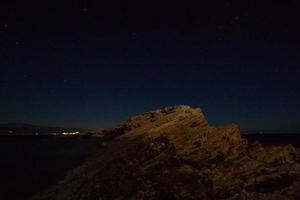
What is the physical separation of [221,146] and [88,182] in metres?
12.0

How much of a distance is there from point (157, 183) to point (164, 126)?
58.8ft

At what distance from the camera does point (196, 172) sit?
994 inches

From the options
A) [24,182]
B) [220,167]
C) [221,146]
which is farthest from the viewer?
[24,182]

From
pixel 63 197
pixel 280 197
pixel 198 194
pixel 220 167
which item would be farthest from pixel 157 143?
pixel 280 197

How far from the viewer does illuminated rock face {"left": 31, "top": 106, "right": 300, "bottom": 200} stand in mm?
22719

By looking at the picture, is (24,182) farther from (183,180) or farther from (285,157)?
(285,157)

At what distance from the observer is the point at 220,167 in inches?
1088

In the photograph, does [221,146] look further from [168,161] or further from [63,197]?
[63,197]

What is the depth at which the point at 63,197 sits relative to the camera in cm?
2819

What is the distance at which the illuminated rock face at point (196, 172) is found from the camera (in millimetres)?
22719

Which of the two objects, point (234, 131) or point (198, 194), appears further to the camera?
point (234, 131)

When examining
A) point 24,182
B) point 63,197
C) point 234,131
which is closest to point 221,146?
point 234,131

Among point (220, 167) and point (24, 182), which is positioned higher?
point (220, 167)

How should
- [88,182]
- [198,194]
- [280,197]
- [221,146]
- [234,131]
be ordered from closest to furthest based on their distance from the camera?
[280,197] < [198,194] < [88,182] < [221,146] < [234,131]
